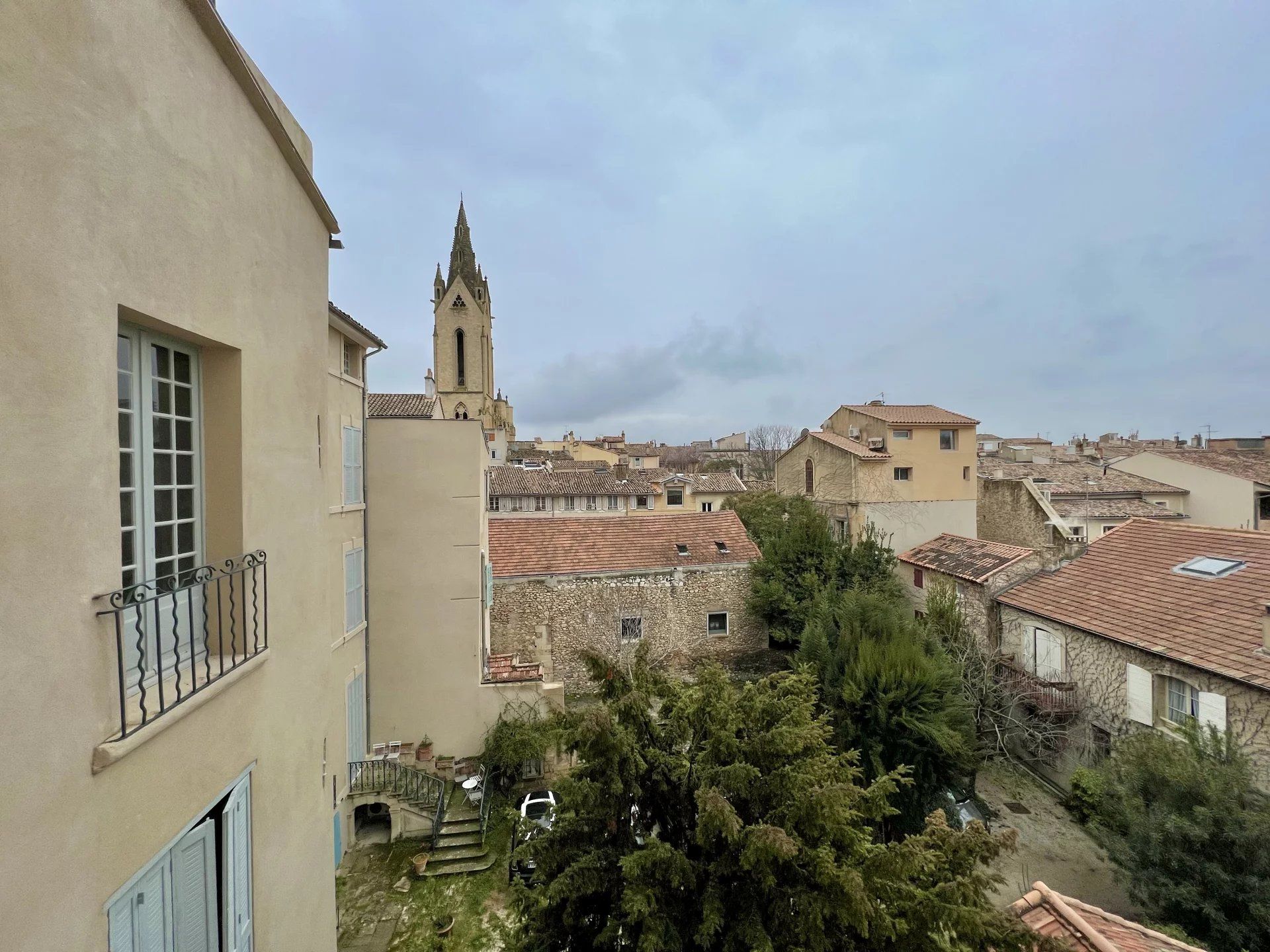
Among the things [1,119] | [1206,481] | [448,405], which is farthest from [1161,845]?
[448,405]

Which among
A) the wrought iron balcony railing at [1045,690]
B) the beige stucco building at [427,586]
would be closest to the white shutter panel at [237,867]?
the beige stucco building at [427,586]

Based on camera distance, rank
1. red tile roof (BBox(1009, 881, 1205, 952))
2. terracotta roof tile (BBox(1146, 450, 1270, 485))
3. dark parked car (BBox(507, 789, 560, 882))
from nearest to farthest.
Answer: red tile roof (BBox(1009, 881, 1205, 952))
dark parked car (BBox(507, 789, 560, 882))
terracotta roof tile (BBox(1146, 450, 1270, 485))

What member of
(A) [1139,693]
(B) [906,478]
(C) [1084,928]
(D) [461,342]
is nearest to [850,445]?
(B) [906,478]

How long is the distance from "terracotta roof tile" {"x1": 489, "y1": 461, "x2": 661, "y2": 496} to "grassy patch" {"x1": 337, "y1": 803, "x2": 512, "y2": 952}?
77.7 feet

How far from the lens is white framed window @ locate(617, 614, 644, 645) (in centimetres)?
1903

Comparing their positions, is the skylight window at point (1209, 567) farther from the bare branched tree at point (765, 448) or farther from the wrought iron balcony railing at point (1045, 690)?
the bare branched tree at point (765, 448)

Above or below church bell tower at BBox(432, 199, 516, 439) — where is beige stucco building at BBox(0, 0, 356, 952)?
below

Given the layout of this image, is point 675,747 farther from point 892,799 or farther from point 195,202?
point 892,799

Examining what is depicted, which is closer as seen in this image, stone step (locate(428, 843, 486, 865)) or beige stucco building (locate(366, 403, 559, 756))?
stone step (locate(428, 843, 486, 865))

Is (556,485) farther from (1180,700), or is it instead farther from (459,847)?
(1180,700)

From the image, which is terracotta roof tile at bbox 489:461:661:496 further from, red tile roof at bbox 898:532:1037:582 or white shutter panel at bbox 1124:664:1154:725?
white shutter panel at bbox 1124:664:1154:725

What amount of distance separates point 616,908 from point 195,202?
6.47 metres

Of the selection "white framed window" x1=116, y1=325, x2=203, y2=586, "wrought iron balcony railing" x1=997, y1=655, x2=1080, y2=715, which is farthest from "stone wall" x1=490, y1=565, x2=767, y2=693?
"white framed window" x1=116, y1=325, x2=203, y2=586

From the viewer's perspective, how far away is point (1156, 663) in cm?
1143
